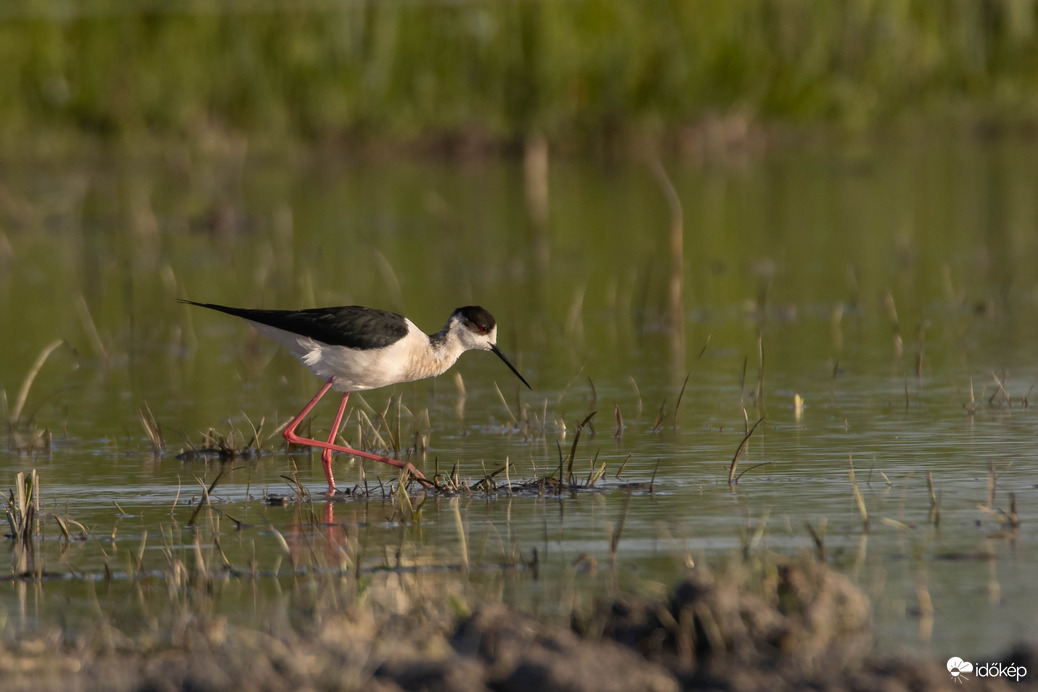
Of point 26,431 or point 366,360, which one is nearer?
point 366,360

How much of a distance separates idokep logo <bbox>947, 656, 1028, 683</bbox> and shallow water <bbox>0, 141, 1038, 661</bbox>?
14 centimetres

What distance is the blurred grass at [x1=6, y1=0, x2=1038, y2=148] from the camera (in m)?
21.7

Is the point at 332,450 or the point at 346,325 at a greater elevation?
the point at 346,325

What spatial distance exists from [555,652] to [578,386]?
15.9 ft

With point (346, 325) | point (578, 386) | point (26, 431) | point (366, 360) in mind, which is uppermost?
point (346, 325)

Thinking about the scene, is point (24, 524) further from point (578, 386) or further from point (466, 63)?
point (466, 63)

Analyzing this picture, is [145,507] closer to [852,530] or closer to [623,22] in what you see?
[852,530]

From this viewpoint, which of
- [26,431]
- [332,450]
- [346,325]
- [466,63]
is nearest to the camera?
[346,325]

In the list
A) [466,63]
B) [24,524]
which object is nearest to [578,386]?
[24,524]

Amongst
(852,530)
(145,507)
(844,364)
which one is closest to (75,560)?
(145,507)

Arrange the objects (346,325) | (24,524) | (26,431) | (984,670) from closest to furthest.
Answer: (984,670), (24,524), (346,325), (26,431)

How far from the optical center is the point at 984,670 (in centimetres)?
384

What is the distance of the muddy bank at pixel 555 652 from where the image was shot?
3.71 metres

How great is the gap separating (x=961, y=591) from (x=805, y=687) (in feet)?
3.32
